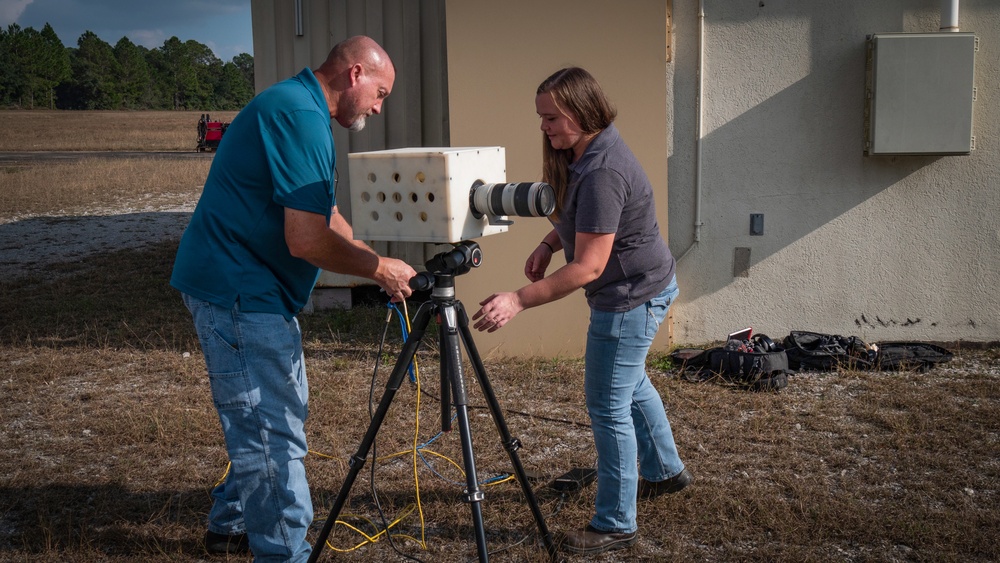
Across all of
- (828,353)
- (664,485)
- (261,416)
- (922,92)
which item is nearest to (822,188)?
(922,92)

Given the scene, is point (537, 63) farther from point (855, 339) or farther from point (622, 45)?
point (855, 339)

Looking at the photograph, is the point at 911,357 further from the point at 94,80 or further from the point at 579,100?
the point at 94,80

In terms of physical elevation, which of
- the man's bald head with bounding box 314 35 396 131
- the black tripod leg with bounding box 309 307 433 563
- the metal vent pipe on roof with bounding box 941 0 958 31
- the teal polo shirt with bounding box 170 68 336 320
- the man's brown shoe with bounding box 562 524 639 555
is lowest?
the man's brown shoe with bounding box 562 524 639 555

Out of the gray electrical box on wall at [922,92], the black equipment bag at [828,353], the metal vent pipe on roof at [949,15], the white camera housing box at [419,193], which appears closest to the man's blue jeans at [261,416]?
the white camera housing box at [419,193]

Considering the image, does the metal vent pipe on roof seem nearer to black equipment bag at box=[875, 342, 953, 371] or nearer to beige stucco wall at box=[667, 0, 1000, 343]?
beige stucco wall at box=[667, 0, 1000, 343]

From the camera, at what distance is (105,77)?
264ft

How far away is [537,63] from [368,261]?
383 centimetres

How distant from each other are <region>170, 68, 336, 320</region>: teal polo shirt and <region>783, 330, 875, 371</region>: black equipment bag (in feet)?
14.1

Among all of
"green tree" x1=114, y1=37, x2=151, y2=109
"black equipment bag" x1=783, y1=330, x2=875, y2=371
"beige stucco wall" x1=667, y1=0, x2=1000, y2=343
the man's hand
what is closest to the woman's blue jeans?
the man's hand

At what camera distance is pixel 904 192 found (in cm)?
672

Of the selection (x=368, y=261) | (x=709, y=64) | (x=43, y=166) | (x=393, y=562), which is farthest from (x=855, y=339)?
(x=43, y=166)

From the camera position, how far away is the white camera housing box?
3146mm

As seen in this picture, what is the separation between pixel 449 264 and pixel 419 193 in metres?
0.28

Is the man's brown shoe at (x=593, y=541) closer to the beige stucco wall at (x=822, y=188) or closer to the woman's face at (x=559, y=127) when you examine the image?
the woman's face at (x=559, y=127)
